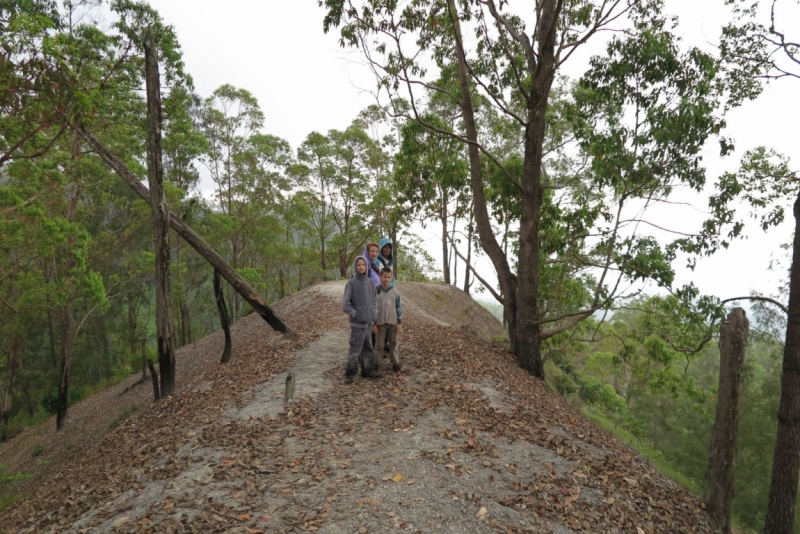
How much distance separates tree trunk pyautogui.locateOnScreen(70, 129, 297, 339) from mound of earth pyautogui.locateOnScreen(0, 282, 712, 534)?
247 cm

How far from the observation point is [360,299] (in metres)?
7.16

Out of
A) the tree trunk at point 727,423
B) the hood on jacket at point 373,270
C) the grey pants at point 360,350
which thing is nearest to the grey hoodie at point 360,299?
the grey pants at point 360,350

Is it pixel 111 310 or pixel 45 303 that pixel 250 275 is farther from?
pixel 111 310

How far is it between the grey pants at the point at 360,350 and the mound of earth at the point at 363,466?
28 centimetres

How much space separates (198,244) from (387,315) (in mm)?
5583

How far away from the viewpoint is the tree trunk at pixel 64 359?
45.1ft

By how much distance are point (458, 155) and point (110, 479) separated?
10.1 meters

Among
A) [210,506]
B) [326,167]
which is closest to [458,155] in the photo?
[210,506]

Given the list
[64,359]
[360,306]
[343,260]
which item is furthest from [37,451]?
[343,260]

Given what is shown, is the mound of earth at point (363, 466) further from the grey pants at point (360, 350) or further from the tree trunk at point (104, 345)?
the tree trunk at point (104, 345)

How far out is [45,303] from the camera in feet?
49.8

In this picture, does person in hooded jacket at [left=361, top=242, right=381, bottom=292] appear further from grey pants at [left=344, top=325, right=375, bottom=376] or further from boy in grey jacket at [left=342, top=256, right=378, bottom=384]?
grey pants at [left=344, top=325, right=375, bottom=376]

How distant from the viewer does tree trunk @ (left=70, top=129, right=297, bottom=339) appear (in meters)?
9.14

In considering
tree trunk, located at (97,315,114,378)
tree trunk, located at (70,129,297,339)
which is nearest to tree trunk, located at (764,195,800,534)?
tree trunk, located at (70,129,297,339)
